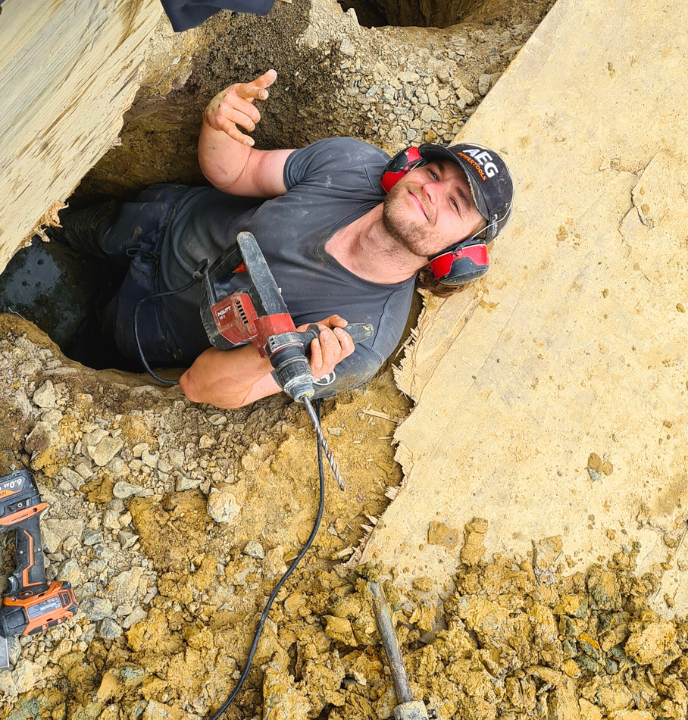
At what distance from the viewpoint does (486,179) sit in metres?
2.26

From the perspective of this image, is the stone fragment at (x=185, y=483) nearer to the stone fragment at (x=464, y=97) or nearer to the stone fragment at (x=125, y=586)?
the stone fragment at (x=125, y=586)

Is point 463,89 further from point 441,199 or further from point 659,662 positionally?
point 659,662

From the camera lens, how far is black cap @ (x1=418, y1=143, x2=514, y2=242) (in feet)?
7.39

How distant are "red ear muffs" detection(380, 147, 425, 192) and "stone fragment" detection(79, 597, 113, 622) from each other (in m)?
2.00

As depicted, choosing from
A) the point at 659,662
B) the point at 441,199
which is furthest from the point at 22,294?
the point at 659,662

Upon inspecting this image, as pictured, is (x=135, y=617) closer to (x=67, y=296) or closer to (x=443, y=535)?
(x=443, y=535)

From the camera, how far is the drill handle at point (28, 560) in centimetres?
209

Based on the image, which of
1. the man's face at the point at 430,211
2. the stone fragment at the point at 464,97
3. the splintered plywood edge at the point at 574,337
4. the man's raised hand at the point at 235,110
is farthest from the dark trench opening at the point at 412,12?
the man's raised hand at the point at 235,110

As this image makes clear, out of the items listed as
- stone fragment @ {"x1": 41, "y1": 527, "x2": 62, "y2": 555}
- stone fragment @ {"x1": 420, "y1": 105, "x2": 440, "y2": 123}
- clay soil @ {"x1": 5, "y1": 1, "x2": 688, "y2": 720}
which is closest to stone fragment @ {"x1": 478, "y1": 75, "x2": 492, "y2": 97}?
stone fragment @ {"x1": 420, "y1": 105, "x2": 440, "y2": 123}

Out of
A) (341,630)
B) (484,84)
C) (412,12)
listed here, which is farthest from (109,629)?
(412,12)

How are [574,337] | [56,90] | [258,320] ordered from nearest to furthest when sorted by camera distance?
[56,90] → [258,320] → [574,337]

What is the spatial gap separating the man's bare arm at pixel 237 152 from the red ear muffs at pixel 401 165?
0.50m

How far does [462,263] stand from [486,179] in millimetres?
334

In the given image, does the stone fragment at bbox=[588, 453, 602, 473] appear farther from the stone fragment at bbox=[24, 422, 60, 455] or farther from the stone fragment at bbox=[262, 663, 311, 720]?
the stone fragment at bbox=[24, 422, 60, 455]
